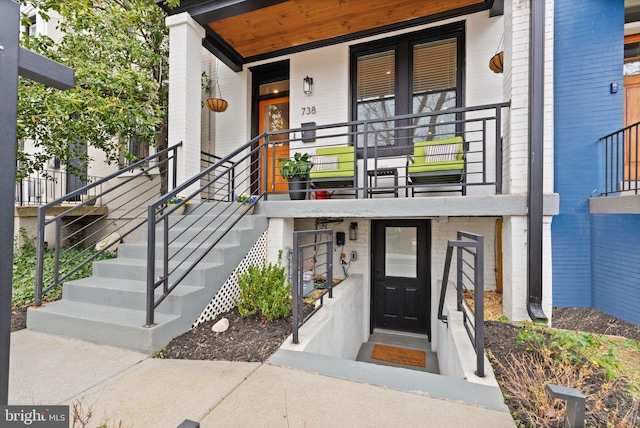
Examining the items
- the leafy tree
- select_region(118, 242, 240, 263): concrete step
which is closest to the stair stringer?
select_region(118, 242, 240, 263): concrete step

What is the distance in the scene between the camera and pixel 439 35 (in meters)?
5.28

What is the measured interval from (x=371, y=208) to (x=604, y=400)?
2.74 meters

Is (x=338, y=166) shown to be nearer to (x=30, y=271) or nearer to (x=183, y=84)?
(x=183, y=84)

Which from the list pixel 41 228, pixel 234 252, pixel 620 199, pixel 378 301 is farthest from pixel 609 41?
pixel 41 228

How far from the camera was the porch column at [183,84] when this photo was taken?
193 inches

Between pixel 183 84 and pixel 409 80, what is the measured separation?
3947 mm

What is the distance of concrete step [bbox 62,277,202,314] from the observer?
118 inches

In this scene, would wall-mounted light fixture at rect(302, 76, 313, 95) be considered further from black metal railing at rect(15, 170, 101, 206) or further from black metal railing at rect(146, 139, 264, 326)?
black metal railing at rect(15, 170, 101, 206)

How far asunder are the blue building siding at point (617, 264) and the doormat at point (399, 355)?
7.86 ft

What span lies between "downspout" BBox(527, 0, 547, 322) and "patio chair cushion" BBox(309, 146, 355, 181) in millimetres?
2339

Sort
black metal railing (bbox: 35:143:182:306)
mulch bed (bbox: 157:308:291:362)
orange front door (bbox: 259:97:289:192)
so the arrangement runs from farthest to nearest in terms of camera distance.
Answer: orange front door (bbox: 259:97:289:192)
black metal railing (bbox: 35:143:182:306)
mulch bed (bbox: 157:308:291:362)

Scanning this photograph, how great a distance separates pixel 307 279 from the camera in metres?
4.29

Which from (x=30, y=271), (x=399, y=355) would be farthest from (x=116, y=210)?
(x=399, y=355)

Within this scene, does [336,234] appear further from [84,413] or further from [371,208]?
[84,413]
